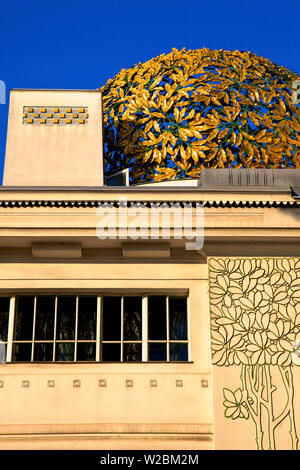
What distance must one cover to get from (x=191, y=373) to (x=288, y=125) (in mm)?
6303

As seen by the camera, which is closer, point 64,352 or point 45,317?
point 64,352

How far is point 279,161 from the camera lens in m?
16.0

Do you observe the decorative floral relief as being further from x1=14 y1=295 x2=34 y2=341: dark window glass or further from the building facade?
x1=14 y1=295 x2=34 y2=341: dark window glass

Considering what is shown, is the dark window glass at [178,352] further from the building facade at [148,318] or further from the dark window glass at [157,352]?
the dark window glass at [157,352]

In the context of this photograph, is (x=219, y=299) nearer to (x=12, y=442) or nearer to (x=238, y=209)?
(x=238, y=209)

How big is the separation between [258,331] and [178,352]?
1517 mm

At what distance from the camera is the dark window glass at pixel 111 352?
13.5 meters

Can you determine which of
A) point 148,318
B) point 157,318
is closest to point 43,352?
point 148,318

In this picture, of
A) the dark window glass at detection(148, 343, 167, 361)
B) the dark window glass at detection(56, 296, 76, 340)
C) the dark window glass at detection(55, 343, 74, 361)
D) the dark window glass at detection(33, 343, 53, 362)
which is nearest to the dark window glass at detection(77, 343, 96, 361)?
the dark window glass at detection(55, 343, 74, 361)

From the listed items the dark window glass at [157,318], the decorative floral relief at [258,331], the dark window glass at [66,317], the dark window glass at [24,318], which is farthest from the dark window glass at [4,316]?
the decorative floral relief at [258,331]

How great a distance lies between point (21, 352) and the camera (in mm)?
13578

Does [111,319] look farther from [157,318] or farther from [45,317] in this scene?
[45,317]

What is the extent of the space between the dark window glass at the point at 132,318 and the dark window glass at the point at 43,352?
1399 millimetres

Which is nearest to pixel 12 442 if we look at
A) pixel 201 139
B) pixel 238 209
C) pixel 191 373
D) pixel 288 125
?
pixel 191 373
